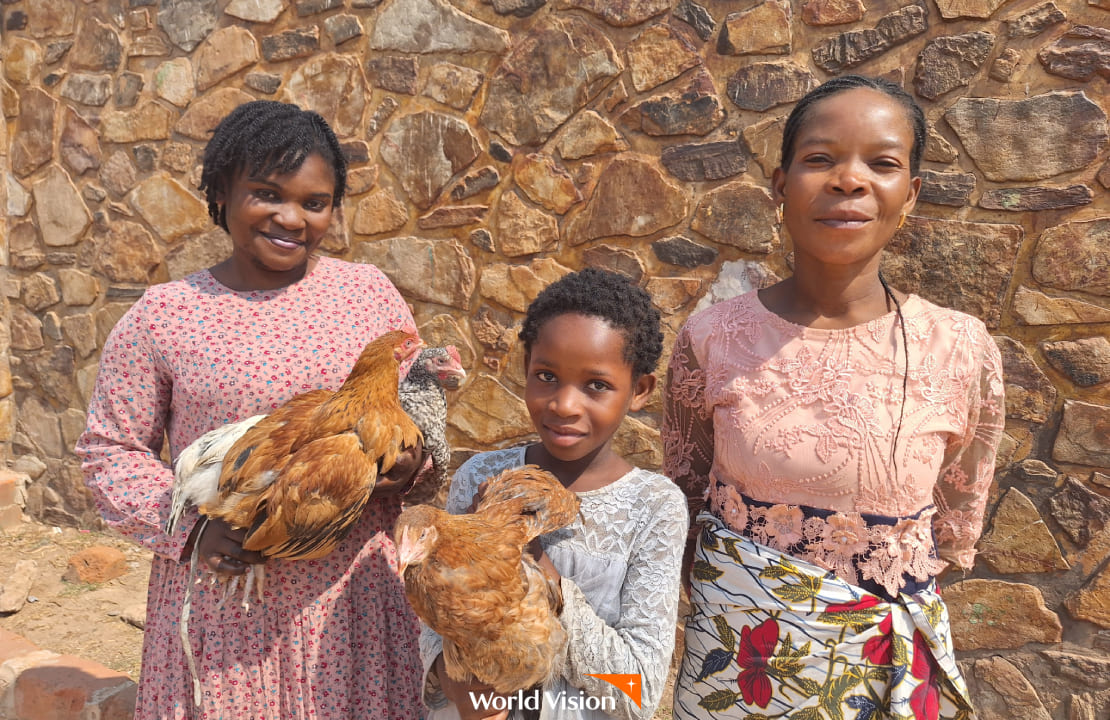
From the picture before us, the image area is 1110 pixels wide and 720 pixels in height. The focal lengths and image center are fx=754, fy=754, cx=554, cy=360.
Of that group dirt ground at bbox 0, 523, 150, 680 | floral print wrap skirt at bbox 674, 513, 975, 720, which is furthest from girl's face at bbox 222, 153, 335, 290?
dirt ground at bbox 0, 523, 150, 680

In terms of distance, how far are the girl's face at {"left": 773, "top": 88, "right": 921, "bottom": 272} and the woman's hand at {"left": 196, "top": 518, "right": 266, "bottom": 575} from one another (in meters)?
1.44

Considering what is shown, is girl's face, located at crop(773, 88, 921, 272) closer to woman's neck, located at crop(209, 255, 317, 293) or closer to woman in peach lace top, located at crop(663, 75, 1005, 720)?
woman in peach lace top, located at crop(663, 75, 1005, 720)

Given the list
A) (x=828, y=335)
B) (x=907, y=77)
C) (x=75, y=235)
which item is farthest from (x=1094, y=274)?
(x=75, y=235)

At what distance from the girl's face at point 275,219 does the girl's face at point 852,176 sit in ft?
4.04

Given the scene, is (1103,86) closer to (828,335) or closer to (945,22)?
(945,22)

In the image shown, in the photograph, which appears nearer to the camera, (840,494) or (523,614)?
(523,614)

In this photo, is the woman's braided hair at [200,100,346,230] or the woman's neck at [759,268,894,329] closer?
the woman's neck at [759,268,894,329]

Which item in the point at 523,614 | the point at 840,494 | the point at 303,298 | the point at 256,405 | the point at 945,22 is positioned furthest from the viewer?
the point at 945,22

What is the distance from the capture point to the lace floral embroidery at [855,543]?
1.69m

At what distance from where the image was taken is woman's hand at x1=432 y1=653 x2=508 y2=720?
1494 millimetres

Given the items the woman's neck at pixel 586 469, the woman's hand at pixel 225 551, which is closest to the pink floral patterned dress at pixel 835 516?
the woman's neck at pixel 586 469

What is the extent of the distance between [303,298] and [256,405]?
0.33 metres

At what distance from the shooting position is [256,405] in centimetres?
189

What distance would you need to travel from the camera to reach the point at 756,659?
174 cm
